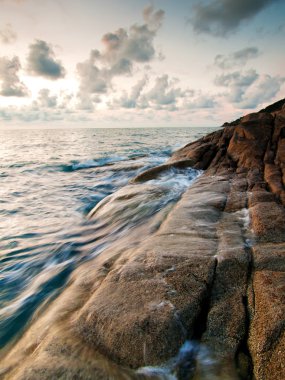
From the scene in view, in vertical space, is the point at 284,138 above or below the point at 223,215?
above

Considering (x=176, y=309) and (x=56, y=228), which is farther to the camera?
(x=56, y=228)

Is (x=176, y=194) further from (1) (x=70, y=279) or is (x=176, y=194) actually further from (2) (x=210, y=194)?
(1) (x=70, y=279)

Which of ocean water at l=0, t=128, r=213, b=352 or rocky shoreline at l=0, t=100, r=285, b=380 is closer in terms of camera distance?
rocky shoreline at l=0, t=100, r=285, b=380

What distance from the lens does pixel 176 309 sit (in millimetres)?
3270

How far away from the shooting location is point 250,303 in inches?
132

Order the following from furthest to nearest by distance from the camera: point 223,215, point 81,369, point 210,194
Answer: point 210,194 → point 223,215 → point 81,369

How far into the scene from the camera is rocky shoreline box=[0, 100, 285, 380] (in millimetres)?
2820

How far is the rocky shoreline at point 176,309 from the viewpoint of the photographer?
282 cm

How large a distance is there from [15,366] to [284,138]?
1248 centimetres

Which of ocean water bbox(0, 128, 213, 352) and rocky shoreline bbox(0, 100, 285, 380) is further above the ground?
rocky shoreline bbox(0, 100, 285, 380)

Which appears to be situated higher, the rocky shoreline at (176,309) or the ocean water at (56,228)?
the rocky shoreline at (176,309)

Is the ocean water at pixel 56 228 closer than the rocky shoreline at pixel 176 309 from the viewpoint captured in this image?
No

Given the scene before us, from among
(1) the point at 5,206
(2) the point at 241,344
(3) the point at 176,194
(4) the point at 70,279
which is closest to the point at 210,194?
(3) the point at 176,194

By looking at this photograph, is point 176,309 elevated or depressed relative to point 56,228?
elevated
